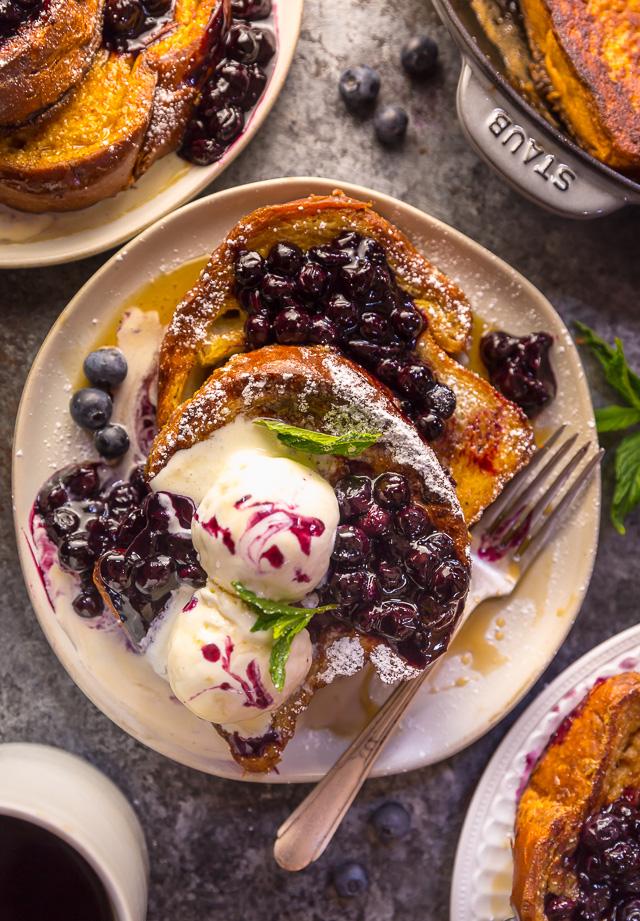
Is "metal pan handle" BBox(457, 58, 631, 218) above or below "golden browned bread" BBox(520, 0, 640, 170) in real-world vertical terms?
below

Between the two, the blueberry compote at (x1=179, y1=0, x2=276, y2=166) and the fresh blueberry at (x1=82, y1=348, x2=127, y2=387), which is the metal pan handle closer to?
the blueberry compote at (x1=179, y1=0, x2=276, y2=166)

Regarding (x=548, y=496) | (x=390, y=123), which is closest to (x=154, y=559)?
(x=548, y=496)

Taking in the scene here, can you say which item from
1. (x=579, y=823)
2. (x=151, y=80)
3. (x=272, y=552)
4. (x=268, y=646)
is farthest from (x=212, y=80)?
(x=579, y=823)

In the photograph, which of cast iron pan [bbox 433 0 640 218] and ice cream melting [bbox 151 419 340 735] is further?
cast iron pan [bbox 433 0 640 218]

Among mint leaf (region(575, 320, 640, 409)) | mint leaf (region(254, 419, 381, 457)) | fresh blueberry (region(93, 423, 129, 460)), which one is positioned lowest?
fresh blueberry (region(93, 423, 129, 460))

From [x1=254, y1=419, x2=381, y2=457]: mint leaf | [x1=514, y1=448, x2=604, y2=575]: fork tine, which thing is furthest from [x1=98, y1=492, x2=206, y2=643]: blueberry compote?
[x1=514, y1=448, x2=604, y2=575]: fork tine

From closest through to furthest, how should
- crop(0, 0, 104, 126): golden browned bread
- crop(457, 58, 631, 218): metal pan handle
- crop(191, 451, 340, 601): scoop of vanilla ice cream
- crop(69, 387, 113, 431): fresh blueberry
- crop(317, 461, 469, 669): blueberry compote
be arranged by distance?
crop(191, 451, 340, 601): scoop of vanilla ice cream, crop(317, 461, 469, 669): blueberry compote, crop(0, 0, 104, 126): golden browned bread, crop(457, 58, 631, 218): metal pan handle, crop(69, 387, 113, 431): fresh blueberry
